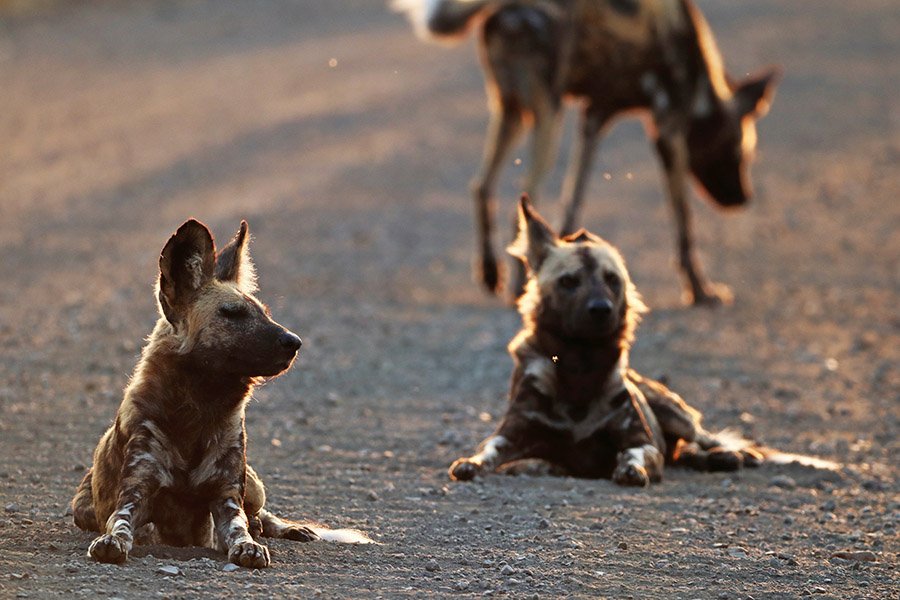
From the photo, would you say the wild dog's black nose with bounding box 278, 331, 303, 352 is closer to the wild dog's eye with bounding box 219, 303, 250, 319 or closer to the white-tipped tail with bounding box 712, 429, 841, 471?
the wild dog's eye with bounding box 219, 303, 250, 319

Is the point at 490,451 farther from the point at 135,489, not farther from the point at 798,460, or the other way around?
the point at 135,489

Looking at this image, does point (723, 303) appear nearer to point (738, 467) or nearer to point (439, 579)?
point (738, 467)

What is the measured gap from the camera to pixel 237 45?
72.1 feet

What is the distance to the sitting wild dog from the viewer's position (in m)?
6.39

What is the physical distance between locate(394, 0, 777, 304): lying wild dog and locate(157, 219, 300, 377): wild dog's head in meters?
5.72

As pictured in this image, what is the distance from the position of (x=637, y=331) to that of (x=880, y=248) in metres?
4.61

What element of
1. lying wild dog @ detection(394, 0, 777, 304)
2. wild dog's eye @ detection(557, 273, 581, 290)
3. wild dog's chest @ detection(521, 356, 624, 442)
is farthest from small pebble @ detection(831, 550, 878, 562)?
lying wild dog @ detection(394, 0, 777, 304)

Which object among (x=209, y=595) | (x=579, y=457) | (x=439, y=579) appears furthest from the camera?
(x=579, y=457)

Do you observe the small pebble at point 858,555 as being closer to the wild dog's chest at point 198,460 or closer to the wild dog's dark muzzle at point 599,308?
the wild dog's dark muzzle at point 599,308

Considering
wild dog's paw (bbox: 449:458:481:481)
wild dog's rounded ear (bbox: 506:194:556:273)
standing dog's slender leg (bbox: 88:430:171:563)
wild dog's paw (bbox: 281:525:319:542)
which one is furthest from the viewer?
wild dog's rounded ear (bbox: 506:194:556:273)

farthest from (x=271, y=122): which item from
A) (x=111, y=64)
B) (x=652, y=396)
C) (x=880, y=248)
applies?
(x=652, y=396)

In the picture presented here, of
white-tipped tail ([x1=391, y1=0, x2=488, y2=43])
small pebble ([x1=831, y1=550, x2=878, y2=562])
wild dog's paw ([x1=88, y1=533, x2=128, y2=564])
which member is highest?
white-tipped tail ([x1=391, y1=0, x2=488, y2=43])

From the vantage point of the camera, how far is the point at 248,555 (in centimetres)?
456

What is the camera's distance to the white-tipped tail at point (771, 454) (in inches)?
273
